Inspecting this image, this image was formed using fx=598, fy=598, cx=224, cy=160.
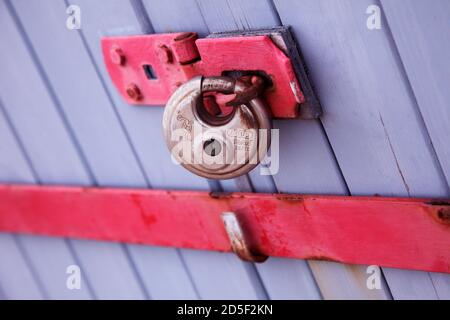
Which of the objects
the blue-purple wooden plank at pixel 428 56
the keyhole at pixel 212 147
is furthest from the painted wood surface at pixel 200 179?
the keyhole at pixel 212 147

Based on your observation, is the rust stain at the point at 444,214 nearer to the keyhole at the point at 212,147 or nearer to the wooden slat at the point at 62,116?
the keyhole at the point at 212,147

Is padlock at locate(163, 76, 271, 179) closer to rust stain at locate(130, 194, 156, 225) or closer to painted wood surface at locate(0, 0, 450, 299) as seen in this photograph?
painted wood surface at locate(0, 0, 450, 299)

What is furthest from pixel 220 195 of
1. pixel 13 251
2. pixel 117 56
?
pixel 13 251

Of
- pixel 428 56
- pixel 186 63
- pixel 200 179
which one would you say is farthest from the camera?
pixel 200 179

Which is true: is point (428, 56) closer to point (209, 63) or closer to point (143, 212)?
point (209, 63)

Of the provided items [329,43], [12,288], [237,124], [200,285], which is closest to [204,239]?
[200,285]

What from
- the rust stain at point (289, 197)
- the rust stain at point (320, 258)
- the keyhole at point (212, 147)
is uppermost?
the keyhole at point (212, 147)

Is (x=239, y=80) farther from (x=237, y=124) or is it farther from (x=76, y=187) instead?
(x=76, y=187)

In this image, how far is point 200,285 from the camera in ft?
3.60

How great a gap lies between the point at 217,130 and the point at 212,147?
0.08 ft

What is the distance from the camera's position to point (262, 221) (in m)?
0.92

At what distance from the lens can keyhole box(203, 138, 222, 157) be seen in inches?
30.8

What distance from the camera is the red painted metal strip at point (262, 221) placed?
80 cm

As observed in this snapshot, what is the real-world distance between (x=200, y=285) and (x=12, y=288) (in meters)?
0.53
